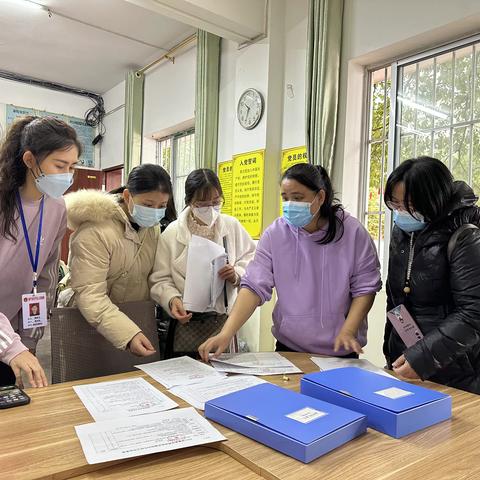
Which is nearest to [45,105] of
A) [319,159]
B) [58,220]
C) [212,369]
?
[319,159]

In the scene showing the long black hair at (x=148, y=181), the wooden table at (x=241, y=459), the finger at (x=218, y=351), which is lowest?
the wooden table at (x=241, y=459)

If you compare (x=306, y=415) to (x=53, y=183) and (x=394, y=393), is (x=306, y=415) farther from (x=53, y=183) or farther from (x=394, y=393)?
(x=53, y=183)

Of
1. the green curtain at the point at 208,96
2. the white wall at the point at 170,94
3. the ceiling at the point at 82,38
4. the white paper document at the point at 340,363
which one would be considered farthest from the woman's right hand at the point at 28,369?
the white wall at the point at 170,94

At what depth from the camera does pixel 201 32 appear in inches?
160

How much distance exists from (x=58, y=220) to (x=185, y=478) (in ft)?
3.39

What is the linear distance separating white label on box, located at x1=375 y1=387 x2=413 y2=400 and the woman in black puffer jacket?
0.20 meters

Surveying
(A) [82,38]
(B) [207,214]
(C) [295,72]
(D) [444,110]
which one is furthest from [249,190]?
(A) [82,38]

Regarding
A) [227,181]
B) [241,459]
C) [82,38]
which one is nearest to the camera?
[241,459]

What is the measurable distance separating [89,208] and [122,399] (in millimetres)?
731

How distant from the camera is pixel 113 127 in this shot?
19.8ft

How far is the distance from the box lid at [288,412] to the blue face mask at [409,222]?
70 centimetres

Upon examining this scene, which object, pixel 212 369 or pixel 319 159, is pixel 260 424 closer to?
pixel 212 369

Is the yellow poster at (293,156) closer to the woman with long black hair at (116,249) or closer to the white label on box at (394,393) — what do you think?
the woman with long black hair at (116,249)

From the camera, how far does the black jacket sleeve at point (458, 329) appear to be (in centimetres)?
115
